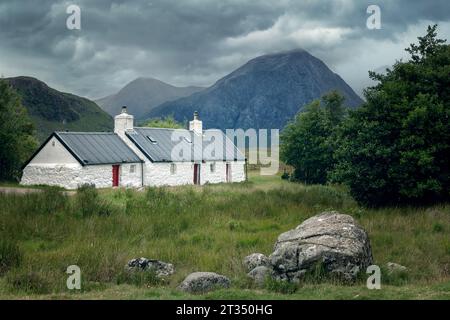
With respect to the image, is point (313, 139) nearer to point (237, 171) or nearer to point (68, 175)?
point (237, 171)

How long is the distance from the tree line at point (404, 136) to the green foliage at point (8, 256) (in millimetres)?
16390

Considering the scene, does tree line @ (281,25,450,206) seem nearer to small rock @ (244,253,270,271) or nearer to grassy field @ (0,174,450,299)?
grassy field @ (0,174,450,299)

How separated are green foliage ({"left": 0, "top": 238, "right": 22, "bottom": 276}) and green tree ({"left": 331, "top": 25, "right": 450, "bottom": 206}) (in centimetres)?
1639

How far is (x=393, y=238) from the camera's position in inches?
630

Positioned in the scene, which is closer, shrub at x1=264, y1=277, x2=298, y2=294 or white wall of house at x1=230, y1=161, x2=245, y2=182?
shrub at x1=264, y1=277, x2=298, y2=294

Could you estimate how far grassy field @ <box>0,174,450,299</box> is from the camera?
998 centimetres

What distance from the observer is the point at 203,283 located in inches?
402

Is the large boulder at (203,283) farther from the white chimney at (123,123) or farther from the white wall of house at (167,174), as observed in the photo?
the white chimney at (123,123)

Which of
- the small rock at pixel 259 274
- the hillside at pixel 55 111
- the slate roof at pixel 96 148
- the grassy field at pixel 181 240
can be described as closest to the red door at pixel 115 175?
the slate roof at pixel 96 148

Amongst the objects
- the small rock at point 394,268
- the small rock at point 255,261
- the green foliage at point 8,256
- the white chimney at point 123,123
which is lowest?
the small rock at point 394,268

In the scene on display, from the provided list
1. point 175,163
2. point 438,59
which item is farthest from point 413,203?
point 175,163

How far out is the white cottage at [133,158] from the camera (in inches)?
1379

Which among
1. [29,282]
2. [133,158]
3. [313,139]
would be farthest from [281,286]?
[313,139]

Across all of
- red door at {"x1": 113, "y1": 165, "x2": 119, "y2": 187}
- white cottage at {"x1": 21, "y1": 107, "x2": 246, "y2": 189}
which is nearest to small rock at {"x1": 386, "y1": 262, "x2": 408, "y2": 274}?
white cottage at {"x1": 21, "y1": 107, "x2": 246, "y2": 189}
